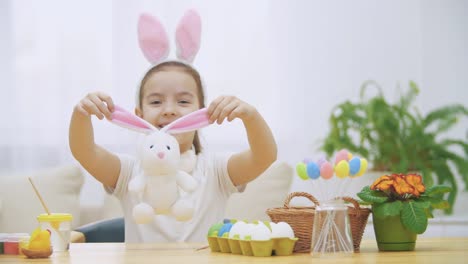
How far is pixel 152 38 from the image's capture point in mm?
1457

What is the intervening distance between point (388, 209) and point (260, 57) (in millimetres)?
2375

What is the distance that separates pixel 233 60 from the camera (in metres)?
3.52

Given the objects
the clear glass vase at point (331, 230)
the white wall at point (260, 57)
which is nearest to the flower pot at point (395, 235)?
the clear glass vase at point (331, 230)

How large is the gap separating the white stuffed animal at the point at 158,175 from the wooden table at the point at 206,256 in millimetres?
79

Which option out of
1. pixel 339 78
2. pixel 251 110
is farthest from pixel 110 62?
pixel 251 110

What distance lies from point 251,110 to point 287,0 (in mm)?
2231

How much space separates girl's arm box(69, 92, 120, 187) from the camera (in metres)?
1.33

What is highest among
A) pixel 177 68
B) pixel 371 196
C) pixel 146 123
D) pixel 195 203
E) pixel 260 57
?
pixel 260 57

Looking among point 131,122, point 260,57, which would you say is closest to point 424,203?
point 131,122

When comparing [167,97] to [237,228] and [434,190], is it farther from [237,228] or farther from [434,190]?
[434,190]

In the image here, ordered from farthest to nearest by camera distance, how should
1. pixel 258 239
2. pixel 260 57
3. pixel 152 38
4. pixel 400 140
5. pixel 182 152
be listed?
pixel 260 57 → pixel 400 140 → pixel 182 152 → pixel 152 38 → pixel 258 239

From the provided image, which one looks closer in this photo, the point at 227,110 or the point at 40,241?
the point at 40,241

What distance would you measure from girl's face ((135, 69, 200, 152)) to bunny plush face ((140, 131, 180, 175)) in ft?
1.26

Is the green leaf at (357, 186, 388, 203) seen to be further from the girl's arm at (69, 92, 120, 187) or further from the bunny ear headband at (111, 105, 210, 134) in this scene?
the girl's arm at (69, 92, 120, 187)
